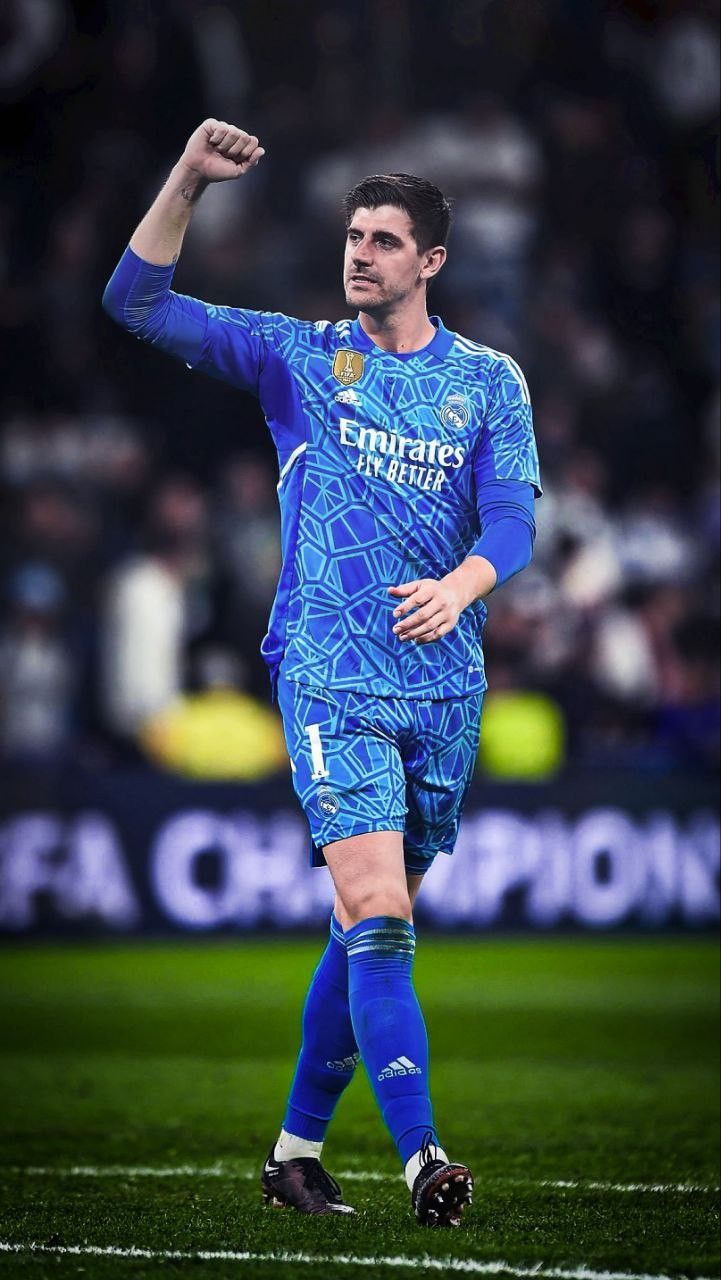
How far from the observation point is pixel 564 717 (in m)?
12.0

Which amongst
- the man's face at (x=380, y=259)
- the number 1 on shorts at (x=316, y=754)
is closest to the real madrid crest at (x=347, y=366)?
the man's face at (x=380, y=259)

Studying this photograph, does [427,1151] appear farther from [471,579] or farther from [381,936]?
[471,579]

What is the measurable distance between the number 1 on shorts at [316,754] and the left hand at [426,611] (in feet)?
1.49

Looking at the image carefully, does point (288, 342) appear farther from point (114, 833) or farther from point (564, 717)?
point (564, 717)

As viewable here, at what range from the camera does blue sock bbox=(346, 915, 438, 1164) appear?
4105mm

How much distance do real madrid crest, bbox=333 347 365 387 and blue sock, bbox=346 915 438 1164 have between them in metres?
1.33

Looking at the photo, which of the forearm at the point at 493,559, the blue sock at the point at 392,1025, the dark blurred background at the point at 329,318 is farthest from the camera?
the dark blurred background at the point at 329,318

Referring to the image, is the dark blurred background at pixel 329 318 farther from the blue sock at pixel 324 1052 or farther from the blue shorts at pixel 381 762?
the blue shorts at pixel 381 762

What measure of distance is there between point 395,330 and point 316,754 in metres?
1.10

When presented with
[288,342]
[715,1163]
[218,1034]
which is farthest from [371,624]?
[218,1034]

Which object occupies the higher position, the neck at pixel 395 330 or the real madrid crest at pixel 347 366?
the neck at pixel 395 330

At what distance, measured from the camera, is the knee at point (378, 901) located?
14.1ft

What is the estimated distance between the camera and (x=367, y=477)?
4566 mm

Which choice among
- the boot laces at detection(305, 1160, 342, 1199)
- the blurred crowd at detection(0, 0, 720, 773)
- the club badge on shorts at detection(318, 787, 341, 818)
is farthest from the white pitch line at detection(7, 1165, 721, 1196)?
the blurred crowd at detection(0, 0, 720, 773)
